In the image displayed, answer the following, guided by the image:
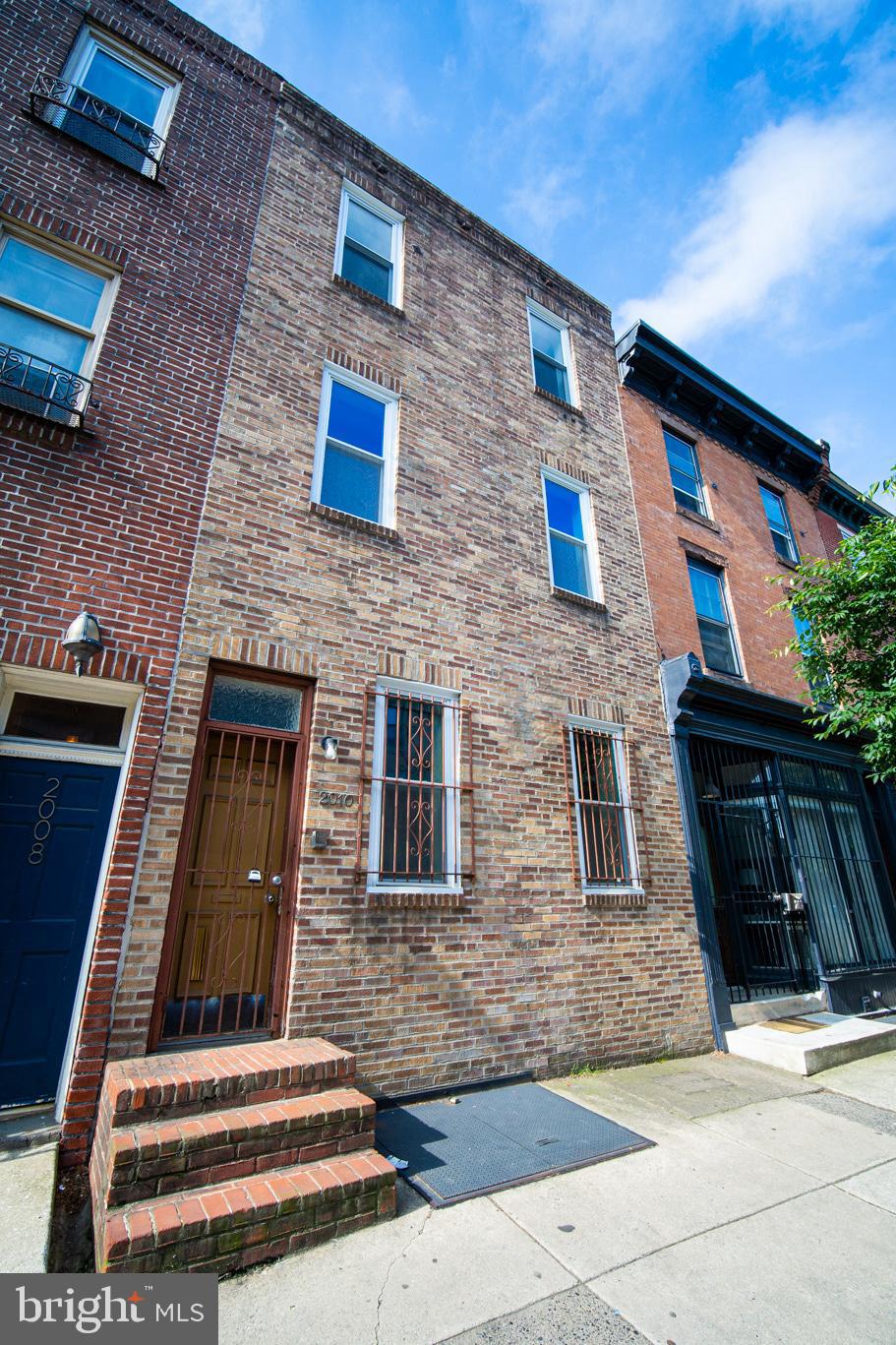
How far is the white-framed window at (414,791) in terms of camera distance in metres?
5.22

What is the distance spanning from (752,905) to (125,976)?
771 centimetres

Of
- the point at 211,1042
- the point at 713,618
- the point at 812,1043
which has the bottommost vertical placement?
the point at 812,1043

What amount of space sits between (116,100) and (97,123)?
0.81 meters

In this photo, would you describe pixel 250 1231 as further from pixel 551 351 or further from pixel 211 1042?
pixel 551 351

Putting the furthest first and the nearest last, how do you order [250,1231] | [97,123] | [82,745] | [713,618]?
[713,618] < [97,123] < [82,745] < [250,1231]

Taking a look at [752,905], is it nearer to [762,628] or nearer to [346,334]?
[762,628]

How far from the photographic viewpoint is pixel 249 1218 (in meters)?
2.74

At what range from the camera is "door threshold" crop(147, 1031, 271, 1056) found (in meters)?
3.99

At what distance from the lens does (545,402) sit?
28.4 feet

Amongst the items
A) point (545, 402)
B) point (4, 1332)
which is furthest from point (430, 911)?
point (545, 402)

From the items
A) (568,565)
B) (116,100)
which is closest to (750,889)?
(568,565)

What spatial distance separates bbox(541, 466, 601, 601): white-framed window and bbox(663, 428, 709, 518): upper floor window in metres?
2.79

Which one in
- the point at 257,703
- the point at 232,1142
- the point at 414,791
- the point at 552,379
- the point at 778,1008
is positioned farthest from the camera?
the point at 552,379

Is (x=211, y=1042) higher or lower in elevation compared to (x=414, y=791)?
lower
